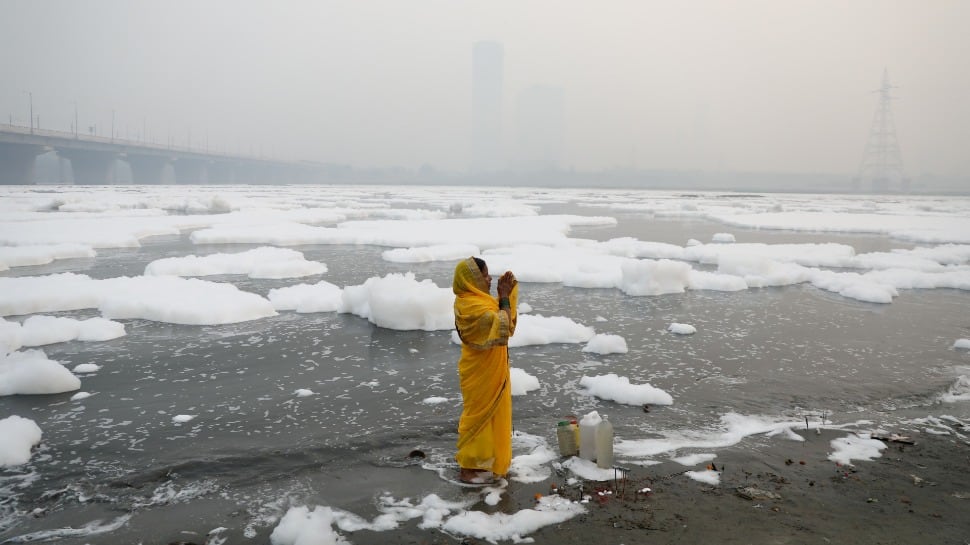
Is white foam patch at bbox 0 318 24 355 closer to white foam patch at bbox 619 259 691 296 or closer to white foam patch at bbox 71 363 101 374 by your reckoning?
white foam patch at bbox 71 363 101 374

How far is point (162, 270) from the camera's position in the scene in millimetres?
12930

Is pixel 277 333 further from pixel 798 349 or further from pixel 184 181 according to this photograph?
pixel 184 181

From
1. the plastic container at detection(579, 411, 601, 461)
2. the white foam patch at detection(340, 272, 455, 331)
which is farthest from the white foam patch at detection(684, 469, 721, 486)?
the white foam patch at detection(340, 272, 455, 331)

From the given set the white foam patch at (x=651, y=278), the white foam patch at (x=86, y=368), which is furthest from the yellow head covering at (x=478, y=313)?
the white foam patch at (x=651, y=278)

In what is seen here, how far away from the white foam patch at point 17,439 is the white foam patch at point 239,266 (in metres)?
8.19

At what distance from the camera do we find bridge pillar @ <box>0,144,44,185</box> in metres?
66.9

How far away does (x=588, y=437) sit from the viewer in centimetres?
476

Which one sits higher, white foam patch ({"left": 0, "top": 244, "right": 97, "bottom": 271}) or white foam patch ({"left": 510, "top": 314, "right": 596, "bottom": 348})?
white foam patch ({"left": 0, "top": 244, "right": 97, "bottom": 271})

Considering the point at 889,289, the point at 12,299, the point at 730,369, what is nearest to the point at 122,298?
the point at 12,299

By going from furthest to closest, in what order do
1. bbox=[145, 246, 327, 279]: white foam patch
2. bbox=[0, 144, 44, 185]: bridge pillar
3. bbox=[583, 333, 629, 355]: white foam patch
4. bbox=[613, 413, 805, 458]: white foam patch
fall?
bbox=[0, 144, 44, 185]: bridge pillar < bbox=[145, 246, 327, 279]: white foam patch < bbox=[583, 333, 629, 355]: white foam patch < bbox=[613, 413, 805, 458]: white foam patch

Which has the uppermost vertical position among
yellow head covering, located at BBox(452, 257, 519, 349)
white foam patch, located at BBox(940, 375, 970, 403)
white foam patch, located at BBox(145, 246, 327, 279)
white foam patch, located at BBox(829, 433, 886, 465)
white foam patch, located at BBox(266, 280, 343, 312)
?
yellow head covering, located at BBox(452, 257, 519, 349)

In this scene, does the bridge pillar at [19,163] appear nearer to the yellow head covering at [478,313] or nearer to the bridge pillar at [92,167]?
the bridge pillar at [92,167]

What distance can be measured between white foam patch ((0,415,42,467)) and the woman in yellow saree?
11.1ft

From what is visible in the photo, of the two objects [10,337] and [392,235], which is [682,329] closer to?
[10,337]
